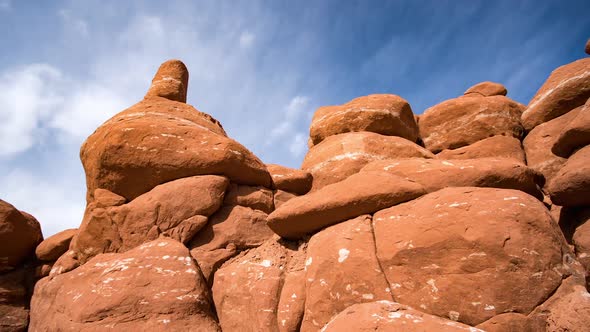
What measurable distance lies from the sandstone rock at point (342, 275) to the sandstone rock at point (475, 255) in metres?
0.20

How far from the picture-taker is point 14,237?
9203mm

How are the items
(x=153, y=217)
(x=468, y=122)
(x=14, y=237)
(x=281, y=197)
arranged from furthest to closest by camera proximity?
(x=468, y=122) → (x=14, y=237) → (x=281, y=197) → (x=153, y=217)

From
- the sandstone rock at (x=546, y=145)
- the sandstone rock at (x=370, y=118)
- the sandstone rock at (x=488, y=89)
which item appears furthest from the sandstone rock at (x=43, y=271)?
the sandstone rock at (x=488, y=89)

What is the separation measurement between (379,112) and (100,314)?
885 centimetres

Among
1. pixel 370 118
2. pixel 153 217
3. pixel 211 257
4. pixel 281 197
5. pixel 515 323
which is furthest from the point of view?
pixel 370 118

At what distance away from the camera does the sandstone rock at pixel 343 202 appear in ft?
19.2

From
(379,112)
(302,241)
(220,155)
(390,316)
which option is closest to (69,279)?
(220,155)

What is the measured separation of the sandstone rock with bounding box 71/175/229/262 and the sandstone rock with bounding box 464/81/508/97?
12.3 meters

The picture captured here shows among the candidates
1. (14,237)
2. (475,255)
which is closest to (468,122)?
(475,255)

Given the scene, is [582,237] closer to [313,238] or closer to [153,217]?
[313,238]

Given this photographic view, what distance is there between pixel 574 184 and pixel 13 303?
12.7 meters

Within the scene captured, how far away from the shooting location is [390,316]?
12.9 feet

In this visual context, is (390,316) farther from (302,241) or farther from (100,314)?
(100,314)

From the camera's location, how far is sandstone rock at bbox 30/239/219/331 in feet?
17.4
